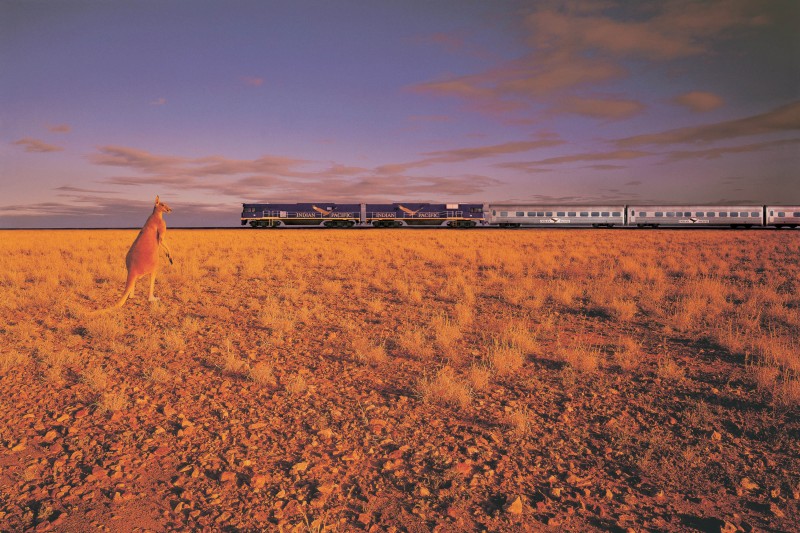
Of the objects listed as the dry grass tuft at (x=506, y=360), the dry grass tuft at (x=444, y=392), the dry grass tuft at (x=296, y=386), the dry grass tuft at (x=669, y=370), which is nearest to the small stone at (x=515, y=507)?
the dry grass tuft at (x=444, y=392)

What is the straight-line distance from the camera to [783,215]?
53969mm

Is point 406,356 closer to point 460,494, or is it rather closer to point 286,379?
point 286,379

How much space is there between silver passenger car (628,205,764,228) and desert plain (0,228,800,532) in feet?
161

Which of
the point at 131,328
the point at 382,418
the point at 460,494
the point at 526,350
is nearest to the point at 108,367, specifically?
the point at 131,328

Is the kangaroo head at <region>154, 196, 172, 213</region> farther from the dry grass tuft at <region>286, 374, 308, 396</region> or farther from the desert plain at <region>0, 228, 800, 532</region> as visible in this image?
the dry grass tuft at <region>286, 374, 308, 396</region>

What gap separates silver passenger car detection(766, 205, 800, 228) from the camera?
177 ft

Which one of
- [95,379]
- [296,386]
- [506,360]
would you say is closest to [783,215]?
[506,360]

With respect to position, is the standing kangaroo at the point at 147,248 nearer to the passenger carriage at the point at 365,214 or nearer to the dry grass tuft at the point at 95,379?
the dry grass tuft at the point at 95,379

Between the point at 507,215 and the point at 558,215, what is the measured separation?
20.0 feet

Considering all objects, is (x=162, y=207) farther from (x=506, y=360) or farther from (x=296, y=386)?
(x=506, y=360)

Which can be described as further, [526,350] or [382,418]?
[526,350]

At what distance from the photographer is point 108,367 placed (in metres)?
7.00

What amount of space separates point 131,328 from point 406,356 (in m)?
5.74

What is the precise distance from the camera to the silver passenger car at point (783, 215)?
53844 mm
